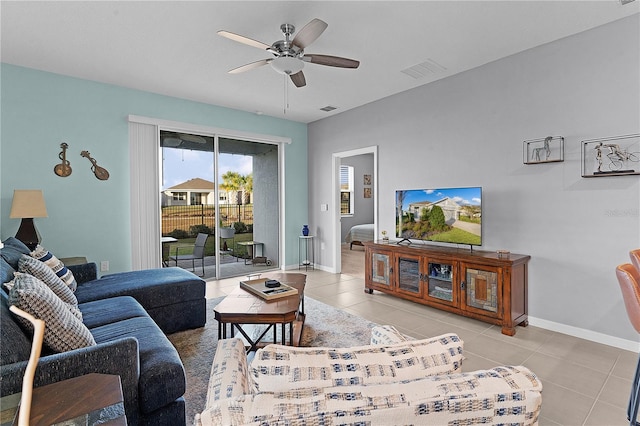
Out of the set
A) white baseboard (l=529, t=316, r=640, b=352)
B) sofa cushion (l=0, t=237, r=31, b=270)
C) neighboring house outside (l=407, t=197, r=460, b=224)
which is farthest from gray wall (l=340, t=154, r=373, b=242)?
sofa cushion (l=0, t=237, r=31, b=270)

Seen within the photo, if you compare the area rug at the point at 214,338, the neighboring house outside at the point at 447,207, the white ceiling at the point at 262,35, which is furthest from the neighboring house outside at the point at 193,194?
the neighboring house outside at the point at 447,207

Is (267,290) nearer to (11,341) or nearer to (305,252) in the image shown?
(11,341)

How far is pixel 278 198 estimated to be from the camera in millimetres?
6133

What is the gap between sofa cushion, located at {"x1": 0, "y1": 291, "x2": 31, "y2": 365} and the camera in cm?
128

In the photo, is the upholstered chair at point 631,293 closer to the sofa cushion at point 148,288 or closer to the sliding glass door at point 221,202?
the sofa cushion at point 148,288

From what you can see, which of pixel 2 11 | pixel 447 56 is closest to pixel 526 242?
pixel 447 56

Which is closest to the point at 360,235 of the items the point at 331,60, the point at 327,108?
the point at 327,108

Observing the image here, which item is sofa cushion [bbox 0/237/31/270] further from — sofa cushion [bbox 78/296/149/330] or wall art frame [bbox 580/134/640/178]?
wall art frame [bbox 580/134/640/178]

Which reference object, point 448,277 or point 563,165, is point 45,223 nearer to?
point 448,277

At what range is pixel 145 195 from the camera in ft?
15.1

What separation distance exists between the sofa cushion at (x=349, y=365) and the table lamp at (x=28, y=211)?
3859 mm

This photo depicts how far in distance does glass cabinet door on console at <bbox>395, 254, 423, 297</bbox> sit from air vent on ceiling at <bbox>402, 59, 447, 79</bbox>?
223 centimetres

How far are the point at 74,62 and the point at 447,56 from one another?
13.5 ft

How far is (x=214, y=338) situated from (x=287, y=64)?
101 inches
